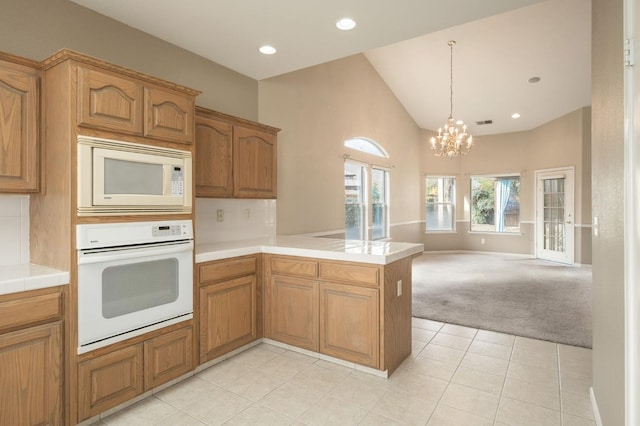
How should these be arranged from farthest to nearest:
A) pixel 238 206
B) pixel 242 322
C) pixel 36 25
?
pixel 238 206
pixel 242 322
pixel 36 25

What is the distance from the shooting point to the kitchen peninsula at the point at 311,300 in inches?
106

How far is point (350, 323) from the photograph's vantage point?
2.79 meters

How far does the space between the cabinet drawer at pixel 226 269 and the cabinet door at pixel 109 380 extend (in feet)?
2.18

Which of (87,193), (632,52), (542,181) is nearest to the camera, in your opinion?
(632,52)

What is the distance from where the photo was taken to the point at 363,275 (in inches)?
107

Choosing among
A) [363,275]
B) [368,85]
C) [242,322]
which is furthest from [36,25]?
[368,85]

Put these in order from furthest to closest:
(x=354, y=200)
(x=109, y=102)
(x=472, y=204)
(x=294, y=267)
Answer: (x=472, y=204)
(x=354, y=200)
(x=294, y=267)
(x=109, y=102)

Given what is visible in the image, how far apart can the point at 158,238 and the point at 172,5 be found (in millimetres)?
1687

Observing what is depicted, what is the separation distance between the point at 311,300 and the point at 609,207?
2100 millimetres

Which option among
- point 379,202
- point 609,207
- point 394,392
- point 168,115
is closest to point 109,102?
point 168,115

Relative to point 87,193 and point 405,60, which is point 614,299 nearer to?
point 87,193

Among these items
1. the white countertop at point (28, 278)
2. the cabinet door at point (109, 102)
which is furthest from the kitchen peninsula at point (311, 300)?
the cabinet door at point (109, 102)

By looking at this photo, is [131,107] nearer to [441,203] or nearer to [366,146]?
[366,146]

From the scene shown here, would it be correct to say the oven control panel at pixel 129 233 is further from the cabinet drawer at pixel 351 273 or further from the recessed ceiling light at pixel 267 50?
the recessed ceiling light at pixel 267 50
